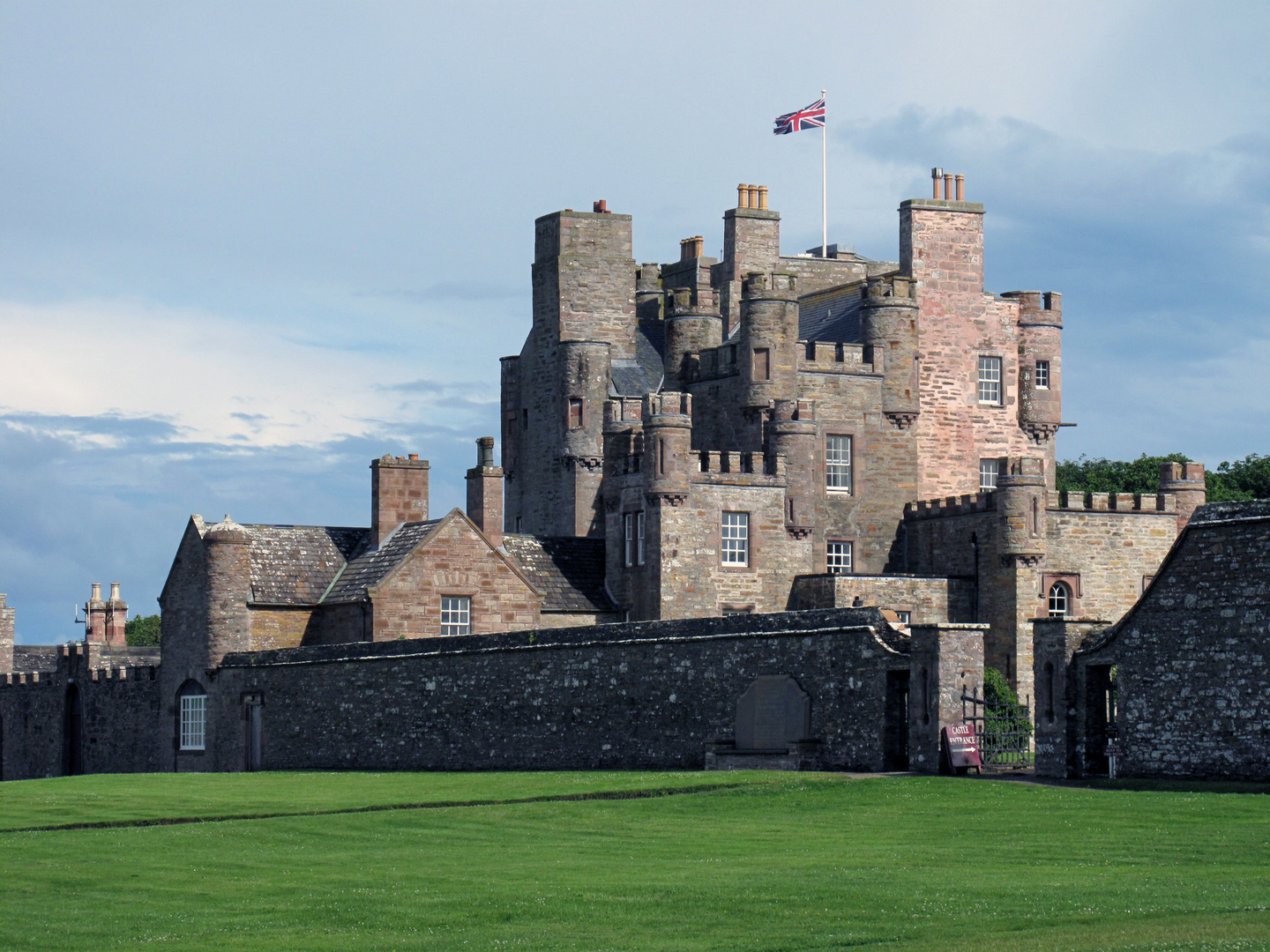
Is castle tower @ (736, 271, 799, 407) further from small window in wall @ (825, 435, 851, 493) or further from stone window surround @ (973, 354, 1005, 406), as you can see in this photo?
stone window surround @ (973, 354, 1005, 406)

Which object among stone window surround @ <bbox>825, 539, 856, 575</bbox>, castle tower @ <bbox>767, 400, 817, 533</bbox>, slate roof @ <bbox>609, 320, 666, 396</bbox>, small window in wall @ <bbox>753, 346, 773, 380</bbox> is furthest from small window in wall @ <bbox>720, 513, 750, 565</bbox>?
slate roof @ <bbox>609, 320, 666, 396</bbox>

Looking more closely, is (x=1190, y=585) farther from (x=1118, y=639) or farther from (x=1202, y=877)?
(x=1202, y=877)

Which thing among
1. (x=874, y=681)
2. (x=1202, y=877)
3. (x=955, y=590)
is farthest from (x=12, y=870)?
(x=955, y=590)

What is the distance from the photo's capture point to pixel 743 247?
71.1 meters

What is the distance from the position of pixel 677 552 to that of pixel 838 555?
8.08 m

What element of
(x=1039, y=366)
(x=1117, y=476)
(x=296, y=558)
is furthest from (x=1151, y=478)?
(x=296, y=558)

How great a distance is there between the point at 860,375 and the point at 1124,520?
9626mm

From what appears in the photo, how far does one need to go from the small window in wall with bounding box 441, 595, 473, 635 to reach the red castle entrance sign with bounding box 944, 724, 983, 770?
2134cm

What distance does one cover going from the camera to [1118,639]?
33.5 m

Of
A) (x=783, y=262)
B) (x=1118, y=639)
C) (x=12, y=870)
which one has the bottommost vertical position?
(x=12, y=870)

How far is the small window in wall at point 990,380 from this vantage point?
67.7 m

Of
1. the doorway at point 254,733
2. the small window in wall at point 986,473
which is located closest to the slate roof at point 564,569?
the doorway at point 254,733

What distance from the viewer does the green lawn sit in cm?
1925

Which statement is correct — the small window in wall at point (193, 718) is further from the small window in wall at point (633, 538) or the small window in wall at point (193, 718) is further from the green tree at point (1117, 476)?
the green tree at point (1117, 476)
